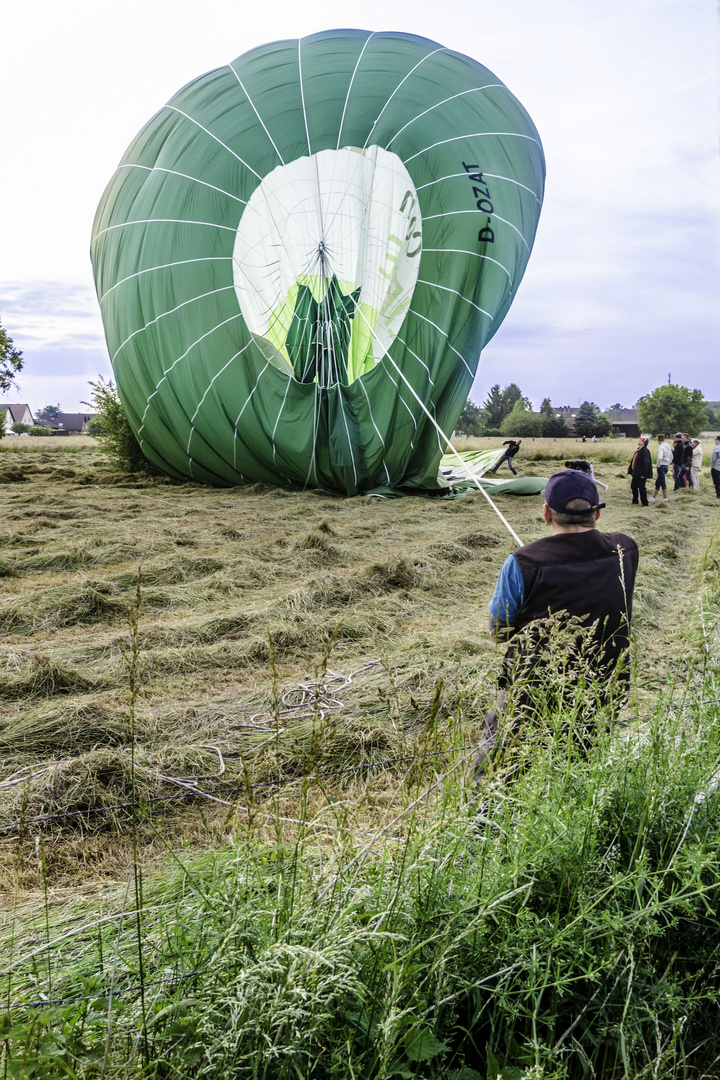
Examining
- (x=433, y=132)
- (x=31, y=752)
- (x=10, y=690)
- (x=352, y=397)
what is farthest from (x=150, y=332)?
(x=31, y=752)

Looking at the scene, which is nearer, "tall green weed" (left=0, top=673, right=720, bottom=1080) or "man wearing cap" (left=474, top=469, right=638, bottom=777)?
"tall green weed" (left=0, top=673, right=720, bottom=1080)

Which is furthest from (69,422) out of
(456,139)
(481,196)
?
(481,196)

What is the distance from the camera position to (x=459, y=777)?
1958 millimetres

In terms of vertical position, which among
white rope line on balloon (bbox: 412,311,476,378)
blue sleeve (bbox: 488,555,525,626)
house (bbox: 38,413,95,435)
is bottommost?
blue sleeve (bbox: 488,555,525,626)

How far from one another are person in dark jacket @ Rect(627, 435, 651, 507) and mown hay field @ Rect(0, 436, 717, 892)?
211 centimetres

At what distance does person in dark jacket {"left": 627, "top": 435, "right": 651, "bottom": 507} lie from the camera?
11367 millimetres

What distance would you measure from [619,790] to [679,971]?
381mm

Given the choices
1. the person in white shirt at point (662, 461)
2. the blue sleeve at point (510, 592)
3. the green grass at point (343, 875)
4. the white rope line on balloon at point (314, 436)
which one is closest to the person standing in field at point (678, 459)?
the person in white shirt at point (662, 461)

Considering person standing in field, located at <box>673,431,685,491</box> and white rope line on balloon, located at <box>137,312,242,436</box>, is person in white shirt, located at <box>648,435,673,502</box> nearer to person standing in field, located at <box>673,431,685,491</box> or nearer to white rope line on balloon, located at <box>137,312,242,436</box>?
person standing in field, located at <box>673,431,685,491</box>

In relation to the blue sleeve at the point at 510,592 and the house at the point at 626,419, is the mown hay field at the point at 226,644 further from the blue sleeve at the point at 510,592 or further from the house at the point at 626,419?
the house at the point at 626,419

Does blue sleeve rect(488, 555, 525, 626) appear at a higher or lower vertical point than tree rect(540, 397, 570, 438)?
lower

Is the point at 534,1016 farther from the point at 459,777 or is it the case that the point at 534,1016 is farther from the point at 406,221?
the point at 406,221

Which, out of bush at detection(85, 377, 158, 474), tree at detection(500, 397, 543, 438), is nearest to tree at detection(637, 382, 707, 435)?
tree at detection(500, 397, 543, 438)

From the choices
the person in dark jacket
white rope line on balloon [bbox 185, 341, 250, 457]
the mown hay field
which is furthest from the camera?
the person in dark jacket
